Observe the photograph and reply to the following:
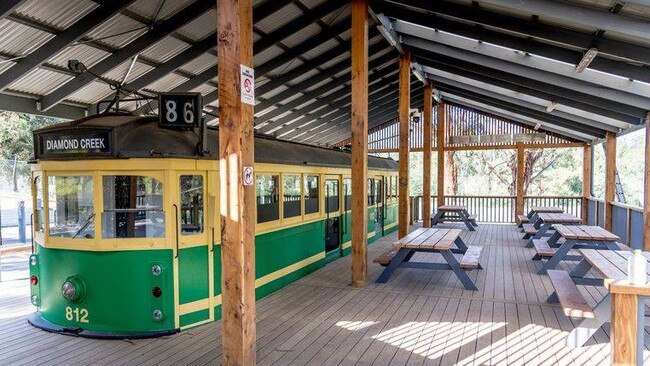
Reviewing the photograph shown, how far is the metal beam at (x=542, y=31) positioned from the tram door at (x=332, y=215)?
3.31 metres

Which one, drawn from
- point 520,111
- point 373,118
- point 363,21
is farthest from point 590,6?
point 373,118

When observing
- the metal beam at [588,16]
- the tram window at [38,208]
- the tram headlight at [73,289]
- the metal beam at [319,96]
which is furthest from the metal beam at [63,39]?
the metal beam at [319,96]

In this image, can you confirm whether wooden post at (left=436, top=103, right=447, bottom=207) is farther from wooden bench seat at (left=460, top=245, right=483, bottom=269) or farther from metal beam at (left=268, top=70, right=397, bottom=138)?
wooden bench seat at (left=460, top=245, right=483, bottom=269)

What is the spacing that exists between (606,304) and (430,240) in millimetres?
2758

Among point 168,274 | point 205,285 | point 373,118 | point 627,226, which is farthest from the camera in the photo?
point 373,118

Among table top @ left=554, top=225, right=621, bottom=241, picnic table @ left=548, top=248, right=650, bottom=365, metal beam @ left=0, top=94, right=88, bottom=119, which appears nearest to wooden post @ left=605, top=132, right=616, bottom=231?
table top @ left=554, top=225, right=621, bottom=241

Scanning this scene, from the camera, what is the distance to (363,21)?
6.46 m

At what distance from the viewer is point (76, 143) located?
441cm

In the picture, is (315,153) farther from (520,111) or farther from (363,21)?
(520,111)

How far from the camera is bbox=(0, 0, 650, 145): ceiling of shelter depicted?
5754 millimetres

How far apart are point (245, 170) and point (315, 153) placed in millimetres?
4099

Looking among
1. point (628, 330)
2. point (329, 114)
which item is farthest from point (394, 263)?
point (329, 114)

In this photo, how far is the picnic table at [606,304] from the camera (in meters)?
3.17

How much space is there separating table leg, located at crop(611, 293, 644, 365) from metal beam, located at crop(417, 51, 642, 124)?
6278mm
